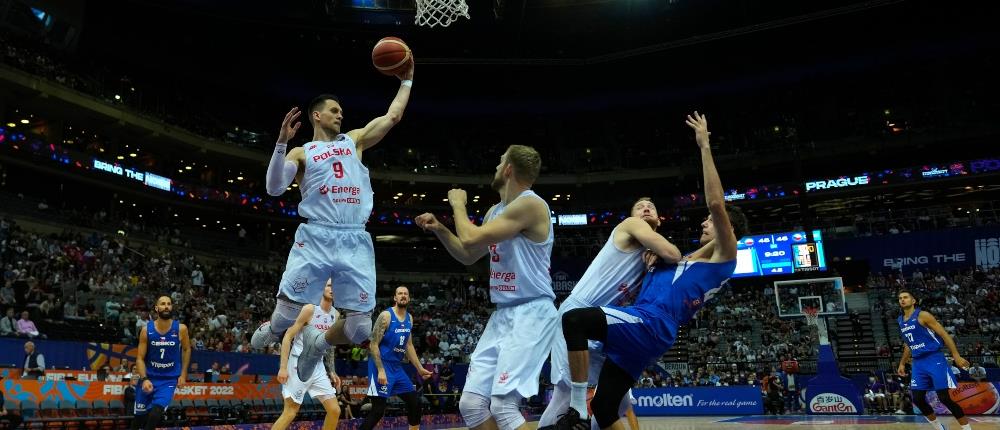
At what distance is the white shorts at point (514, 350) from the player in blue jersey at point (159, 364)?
186 inches

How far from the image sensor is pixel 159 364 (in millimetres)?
8414

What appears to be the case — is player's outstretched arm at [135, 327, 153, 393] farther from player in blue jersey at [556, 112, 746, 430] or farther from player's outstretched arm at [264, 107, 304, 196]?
player in blue jersey at [556, 112, 746, 430]

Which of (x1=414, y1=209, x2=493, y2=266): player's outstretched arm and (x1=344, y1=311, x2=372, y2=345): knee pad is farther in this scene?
(x1=344, y1=311, x2=372, y2=345): knee pad

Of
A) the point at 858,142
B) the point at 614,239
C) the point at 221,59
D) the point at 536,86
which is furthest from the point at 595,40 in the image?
the point at 614,239

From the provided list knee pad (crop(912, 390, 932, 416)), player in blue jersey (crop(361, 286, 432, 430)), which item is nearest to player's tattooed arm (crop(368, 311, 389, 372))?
player in blue jersey (crop(361, 286, 432, 430))

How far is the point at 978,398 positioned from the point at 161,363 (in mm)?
18579

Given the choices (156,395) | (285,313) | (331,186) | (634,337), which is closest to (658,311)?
(634,337)

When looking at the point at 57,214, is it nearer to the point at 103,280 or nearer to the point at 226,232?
the point at 103,280

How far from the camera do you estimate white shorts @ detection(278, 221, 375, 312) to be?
591 cm

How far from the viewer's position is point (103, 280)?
25.0 m

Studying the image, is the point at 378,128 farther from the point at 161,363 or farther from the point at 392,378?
the point at 392,378

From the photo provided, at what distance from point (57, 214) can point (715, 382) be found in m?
27.3

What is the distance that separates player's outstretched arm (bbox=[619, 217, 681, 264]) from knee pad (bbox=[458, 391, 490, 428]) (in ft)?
5.11

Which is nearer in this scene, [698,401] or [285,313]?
[285,313]
